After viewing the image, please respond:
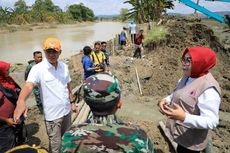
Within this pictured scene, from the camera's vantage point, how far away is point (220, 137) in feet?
17.7

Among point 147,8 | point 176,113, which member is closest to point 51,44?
point 176,113

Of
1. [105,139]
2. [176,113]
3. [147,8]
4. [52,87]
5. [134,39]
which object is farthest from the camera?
[147,8]

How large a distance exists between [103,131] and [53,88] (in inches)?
68.4

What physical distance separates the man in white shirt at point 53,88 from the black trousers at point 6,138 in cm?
42

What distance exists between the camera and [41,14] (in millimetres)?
61438

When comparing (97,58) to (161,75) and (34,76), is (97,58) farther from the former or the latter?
(161,75)

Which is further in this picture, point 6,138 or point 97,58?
point 97,58

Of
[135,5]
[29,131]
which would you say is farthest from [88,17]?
[29,131]

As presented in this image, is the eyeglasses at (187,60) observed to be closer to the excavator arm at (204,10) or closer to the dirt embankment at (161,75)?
the dirt embankment at (161,75)

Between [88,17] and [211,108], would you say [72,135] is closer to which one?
[211,108]

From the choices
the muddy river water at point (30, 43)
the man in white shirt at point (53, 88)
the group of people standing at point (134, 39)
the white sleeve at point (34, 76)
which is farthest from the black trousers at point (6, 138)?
the muddy river water at point (30, 43)

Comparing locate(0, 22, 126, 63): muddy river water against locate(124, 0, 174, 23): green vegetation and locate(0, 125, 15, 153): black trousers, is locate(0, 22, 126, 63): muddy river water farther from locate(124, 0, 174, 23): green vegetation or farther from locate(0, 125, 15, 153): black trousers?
locate(0, 125, 15, 153): black trousers

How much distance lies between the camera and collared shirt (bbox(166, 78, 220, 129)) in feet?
6.88

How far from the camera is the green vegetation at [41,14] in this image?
175 feet
